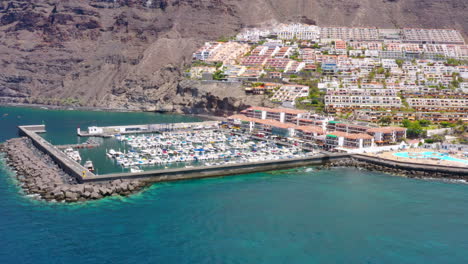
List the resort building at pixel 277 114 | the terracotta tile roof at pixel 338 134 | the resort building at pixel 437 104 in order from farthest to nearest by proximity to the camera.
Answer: the resort building at pixel 437 104 → the resort building at pixel 277 114 → the terracotta tile roof at pixel 338 134

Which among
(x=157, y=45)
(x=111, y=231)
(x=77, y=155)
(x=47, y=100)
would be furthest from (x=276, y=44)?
(x=111, y=231)

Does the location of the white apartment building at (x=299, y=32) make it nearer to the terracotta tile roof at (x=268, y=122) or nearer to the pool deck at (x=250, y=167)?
the terracotta tile roof at (x=268, y=122)

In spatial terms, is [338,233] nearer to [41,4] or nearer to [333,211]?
[333,211]

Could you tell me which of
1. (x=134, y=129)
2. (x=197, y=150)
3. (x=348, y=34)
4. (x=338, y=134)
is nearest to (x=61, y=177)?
(x=197, y=150)

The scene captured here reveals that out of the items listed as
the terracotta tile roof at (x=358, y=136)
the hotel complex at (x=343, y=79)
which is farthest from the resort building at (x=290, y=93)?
the terracotta tile roof at (x=358, y=136)

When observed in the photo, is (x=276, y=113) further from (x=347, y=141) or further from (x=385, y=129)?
(x=385, y=129)

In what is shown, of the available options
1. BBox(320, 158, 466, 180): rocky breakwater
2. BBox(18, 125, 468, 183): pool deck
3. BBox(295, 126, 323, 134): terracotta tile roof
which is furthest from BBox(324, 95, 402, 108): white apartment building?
BBox(320, 158, 466, 180): rocky breakwater
